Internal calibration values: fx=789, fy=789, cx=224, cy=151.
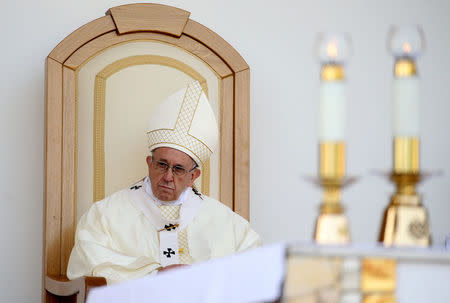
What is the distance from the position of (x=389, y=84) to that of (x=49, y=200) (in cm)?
245

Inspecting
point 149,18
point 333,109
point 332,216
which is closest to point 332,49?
point 333,109

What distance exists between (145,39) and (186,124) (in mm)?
638

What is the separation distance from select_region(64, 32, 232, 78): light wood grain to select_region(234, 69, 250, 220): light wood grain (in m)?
0.12

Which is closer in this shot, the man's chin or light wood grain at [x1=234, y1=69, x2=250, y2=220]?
the man's chin

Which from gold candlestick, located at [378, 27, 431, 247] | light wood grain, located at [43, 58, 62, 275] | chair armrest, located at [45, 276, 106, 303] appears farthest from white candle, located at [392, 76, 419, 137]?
light wood grain, located at [43, 58, 62, 275]

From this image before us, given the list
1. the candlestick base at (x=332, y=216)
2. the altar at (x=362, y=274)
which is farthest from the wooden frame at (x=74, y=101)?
the altar at (x=362, y=274)

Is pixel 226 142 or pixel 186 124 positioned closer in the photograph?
pixel 186 124

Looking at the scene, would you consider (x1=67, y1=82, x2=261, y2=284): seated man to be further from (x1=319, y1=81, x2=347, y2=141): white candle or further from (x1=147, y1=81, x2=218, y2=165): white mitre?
(x1=319, y1=81, x2=347, y2=141): white candle

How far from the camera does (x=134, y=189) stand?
4.45 m

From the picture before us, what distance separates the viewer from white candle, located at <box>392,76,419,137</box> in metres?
1.63

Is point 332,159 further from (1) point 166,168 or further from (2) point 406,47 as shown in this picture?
(1) point 166,168

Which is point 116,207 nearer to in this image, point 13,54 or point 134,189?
point 134,189

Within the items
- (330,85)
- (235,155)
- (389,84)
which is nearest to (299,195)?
(235,155)

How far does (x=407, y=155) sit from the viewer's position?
162 cm
